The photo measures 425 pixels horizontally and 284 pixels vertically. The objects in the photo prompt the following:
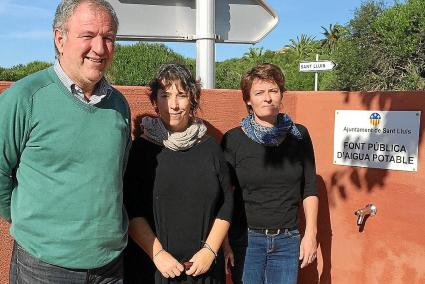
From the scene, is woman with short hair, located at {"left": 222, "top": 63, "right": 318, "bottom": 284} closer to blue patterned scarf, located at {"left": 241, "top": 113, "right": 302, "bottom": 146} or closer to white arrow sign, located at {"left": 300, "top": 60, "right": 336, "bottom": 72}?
blue patterned scarf, located at {"left": 241, "top": 113, "right": 302, "bottom": 146}

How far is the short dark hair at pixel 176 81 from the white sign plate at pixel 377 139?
5.12 feet

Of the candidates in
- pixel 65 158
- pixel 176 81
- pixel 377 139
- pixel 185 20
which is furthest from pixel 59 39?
pixel 377 139

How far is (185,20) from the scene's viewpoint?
9.28 ft

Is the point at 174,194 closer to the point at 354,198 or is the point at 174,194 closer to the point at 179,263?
the point at 179,263

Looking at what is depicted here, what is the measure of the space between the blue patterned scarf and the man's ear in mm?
1325

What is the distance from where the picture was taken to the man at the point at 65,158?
1775 millimetres

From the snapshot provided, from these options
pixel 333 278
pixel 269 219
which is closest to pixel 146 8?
pixel 269 219

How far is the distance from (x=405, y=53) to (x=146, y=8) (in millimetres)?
23253

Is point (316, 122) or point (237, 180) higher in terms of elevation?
point (316, 122)

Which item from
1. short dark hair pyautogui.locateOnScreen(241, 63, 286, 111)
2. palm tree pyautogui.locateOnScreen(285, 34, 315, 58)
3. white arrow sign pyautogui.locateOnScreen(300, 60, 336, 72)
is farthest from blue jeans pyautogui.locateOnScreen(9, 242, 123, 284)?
palm tree pyautogui.locateOnScreen(285, 34, 315, 58)

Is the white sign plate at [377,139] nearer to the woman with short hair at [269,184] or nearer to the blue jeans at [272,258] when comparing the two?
the woman with short hair at [269,184]

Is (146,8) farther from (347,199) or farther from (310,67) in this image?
(310,67)

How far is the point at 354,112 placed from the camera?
3.51 m

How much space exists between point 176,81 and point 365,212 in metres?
1.84
